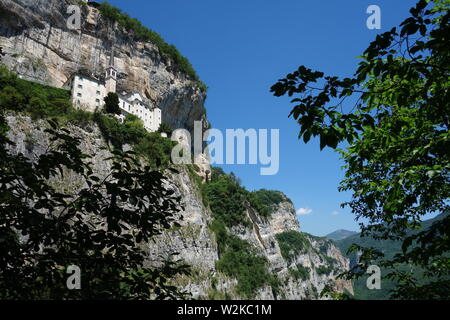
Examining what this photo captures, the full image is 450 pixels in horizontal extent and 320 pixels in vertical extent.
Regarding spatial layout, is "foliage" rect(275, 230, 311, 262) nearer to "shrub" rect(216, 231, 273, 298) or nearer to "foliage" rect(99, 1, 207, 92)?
"shrub" rect(216, 231, 273, 298)

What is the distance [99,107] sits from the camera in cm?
4428

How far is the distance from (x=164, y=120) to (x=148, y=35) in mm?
15188

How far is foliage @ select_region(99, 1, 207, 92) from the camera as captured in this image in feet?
164

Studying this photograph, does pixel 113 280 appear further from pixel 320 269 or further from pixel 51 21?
pixel 320 269

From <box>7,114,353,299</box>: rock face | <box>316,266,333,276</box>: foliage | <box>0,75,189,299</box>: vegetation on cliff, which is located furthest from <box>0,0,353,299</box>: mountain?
<box>316,266,333,276</box>: foliage

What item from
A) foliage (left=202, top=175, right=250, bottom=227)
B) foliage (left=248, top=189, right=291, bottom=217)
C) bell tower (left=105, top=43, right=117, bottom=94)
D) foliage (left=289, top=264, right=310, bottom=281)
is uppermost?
bell tower (left=105, top=43, right=117, bottom=94)

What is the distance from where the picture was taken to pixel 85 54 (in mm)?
47219

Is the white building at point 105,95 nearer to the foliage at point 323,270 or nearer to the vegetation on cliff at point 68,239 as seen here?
the vegetation on cliff at point 68,239

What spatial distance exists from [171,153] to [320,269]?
11521 cm

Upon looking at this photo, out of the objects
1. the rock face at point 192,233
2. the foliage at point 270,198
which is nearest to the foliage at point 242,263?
the rock face at point 192,233

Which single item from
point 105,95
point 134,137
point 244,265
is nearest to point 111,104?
point 105,95

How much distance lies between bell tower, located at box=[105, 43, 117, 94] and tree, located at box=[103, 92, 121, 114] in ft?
A: 7.74

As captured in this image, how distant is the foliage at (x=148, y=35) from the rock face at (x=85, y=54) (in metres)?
1.00
